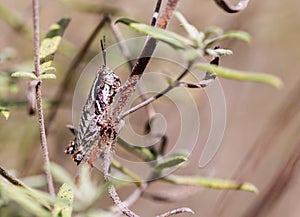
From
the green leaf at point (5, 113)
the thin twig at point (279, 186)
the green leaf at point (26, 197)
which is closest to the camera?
the green leaf at point (26, 197)

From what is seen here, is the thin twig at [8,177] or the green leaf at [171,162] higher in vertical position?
the green leaf at [171,162]

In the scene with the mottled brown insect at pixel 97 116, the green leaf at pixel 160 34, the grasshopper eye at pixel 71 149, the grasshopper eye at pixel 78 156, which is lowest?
the grasshopper eye at pixel 78 156

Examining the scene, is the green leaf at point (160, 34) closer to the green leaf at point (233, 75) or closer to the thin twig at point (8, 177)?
the green leaf at point (233, 75)

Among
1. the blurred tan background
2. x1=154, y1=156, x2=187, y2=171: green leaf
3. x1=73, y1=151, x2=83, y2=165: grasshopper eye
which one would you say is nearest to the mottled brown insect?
x1=73, y1=151, x2=83, y2=165: grasshopper eye

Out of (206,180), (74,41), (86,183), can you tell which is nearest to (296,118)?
(206,180)

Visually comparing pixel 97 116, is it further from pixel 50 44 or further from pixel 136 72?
pixel 50 44

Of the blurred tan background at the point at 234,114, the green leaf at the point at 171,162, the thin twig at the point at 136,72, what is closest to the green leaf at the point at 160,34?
the thin twig at the point at 136,72
